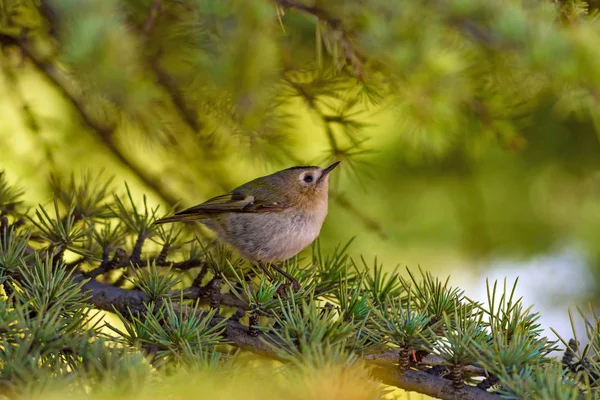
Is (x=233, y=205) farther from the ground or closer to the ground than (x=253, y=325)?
farther from the ground

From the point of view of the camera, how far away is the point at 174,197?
1810 mm

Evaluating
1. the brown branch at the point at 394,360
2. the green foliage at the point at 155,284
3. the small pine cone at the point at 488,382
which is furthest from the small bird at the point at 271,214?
the small pine cone at the point at 488,382

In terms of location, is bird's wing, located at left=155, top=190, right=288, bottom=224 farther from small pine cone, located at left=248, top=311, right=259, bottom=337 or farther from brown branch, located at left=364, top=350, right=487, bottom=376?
brown branch, located at left=364, top=350, right=487, bottom=376

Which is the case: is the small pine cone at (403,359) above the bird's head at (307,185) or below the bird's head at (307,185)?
below

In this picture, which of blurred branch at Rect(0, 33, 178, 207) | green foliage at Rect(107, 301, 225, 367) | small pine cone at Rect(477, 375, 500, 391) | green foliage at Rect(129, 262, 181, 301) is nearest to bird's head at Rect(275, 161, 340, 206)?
blurred branch at Rect(0, 33, 178, 207)

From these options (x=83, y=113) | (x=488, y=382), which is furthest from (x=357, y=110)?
(x=488, y=382)

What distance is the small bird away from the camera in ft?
5.46

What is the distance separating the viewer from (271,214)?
1.77 metres

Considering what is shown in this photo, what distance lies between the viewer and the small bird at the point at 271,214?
5.46 ft

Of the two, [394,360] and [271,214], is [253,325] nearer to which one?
[394,360]

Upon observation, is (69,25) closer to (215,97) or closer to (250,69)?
(250,69)

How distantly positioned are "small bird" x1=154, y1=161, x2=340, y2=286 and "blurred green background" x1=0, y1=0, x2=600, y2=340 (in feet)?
0.21

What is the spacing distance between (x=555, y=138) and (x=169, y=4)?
1469 millimetres

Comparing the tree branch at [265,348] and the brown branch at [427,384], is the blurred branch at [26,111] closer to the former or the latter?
the tree branch at [265,348]
